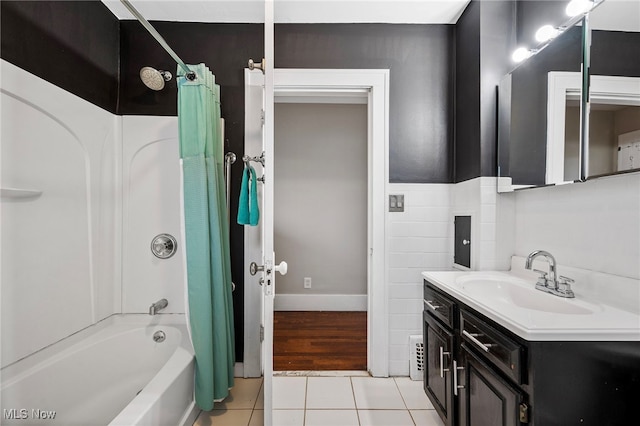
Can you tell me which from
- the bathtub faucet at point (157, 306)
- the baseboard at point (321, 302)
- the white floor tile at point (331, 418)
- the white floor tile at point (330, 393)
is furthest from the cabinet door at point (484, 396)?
the baseboard at point (321, 302)

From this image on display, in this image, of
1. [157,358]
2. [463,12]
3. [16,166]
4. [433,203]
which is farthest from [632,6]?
[157,358]

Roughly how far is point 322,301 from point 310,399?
1510 mm

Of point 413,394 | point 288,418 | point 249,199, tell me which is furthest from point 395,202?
point 288,418

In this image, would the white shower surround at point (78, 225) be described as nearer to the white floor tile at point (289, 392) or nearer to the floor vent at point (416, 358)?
the white floor tile at point (289, 392)

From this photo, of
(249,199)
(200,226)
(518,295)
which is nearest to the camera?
(518,295)

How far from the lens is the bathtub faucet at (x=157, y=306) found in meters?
1.69

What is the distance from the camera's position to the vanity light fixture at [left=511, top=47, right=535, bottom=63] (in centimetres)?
155

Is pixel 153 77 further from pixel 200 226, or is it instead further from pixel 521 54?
pixel 521 54

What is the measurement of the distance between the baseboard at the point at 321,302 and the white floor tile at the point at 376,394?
1284 mm

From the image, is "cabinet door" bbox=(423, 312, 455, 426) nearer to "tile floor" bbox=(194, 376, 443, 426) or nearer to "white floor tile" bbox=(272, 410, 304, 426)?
"tile floor" bbox=(194, 376, 443, 426)

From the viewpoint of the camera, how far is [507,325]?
3.06ft

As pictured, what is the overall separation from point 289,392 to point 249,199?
132 cm

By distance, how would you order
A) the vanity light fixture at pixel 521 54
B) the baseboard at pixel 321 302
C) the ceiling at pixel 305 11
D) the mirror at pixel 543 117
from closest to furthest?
the mirror at pixel 543 117
the vanity light fixture at pixel 521 54
the ceiling at pixel 305 11
the baseboard at pixel 321 302

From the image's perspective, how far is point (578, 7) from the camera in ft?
4.14
